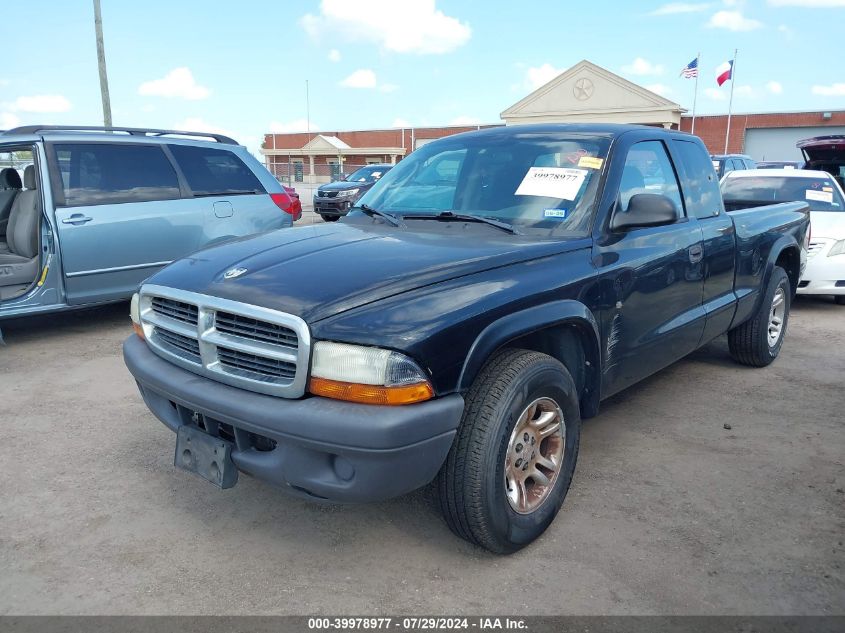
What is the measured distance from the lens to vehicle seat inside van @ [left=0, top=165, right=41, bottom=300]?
236 inches

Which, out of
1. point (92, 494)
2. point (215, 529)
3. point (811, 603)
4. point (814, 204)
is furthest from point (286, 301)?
point (814, 204)

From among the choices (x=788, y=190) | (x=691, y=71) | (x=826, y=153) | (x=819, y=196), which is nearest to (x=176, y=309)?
(x=788, y=190)

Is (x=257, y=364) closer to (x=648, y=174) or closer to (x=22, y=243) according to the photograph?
(x=648, y=174)

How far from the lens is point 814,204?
841cm

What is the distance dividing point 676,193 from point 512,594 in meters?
2.66

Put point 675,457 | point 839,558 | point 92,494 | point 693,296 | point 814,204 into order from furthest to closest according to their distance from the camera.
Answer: point 814,204 → point 693,296 → point 675,457 → point 92,494 → point 839,558

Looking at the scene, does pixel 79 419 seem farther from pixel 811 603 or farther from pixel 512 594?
pixel 811 603

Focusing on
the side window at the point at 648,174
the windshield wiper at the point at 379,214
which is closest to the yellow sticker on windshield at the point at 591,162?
the side window at the point at 648,174

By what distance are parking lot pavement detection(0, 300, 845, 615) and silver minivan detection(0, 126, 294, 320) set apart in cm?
167

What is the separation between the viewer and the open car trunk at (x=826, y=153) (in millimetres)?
11375

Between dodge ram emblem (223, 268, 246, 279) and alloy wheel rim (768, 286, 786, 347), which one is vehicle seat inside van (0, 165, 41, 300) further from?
alloy wheel rim (768, 286, 786, 347)

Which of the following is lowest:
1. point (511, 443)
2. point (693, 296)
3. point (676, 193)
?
point (511, 443)

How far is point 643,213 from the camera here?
11.0 ft

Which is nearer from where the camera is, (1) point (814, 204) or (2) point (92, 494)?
(2) point (92, 494)
